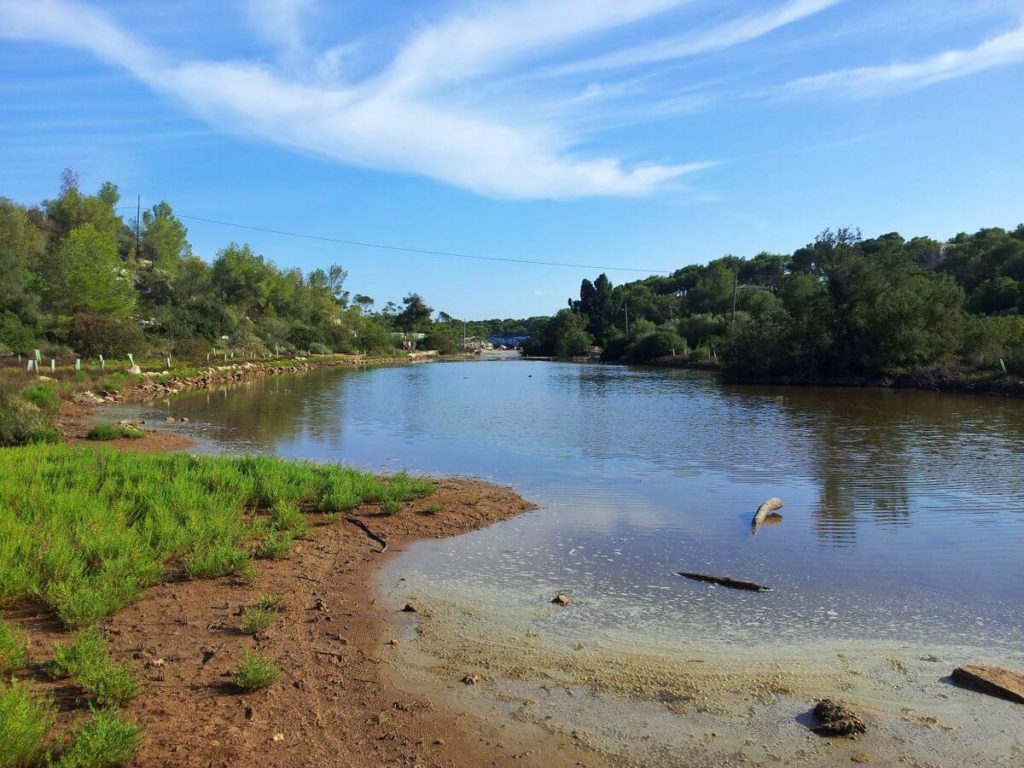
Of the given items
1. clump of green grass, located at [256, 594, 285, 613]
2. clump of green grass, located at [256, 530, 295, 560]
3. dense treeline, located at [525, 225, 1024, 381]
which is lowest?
clump of green grass, located at [256, 594, 285, 613]

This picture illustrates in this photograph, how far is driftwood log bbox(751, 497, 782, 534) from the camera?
1050 centimetres

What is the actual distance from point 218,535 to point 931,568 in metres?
8.44

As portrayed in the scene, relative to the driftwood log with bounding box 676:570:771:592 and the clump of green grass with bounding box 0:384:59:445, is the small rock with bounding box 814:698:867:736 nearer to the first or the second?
the driftwood log with bounding box 676:570:771:592

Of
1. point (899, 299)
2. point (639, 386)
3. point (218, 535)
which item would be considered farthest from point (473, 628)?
point (899, 299)

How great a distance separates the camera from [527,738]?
4.65 meters

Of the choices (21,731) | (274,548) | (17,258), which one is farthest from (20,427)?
(17,258)

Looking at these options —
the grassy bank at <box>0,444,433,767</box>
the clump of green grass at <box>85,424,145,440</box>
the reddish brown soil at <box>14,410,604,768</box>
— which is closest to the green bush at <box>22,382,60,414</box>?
the clump of green grass at <box>85,424,145,440</box>

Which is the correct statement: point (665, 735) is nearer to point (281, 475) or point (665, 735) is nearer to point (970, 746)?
point (970, 746)

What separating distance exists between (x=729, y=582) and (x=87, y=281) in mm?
42532

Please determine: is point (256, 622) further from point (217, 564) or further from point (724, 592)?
point (724, 592)

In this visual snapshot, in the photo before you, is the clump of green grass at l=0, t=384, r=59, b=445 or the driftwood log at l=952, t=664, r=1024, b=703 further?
the clump of green grass at l=0, t=384, r=59, b=445

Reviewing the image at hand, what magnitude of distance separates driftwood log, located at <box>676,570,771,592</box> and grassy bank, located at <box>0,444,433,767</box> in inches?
183

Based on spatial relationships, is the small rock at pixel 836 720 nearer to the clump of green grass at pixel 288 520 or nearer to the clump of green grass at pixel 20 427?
the clump of green grass at pixel 288 520

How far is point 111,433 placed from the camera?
16.7 metres
